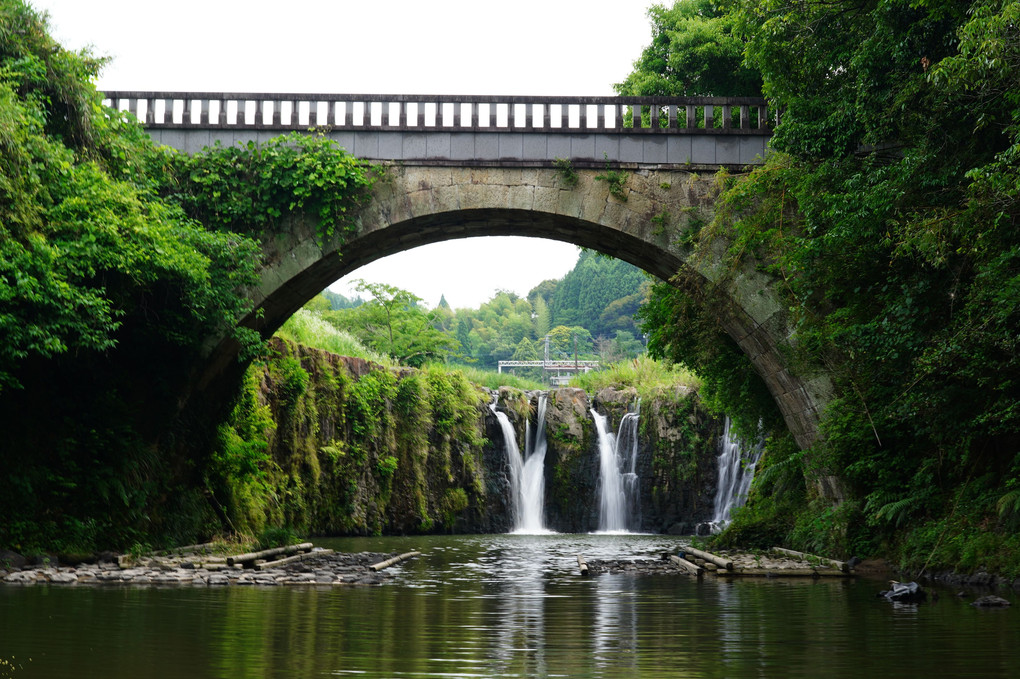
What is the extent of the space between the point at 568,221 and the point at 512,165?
1047mm

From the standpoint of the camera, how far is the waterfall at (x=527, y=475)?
86.3 feet

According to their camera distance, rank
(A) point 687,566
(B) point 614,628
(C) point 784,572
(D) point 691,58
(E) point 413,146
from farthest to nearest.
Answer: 1. (D) point 691,58
2. (E) point 413,146
3. (A) point 687,566
4. (C) point 784,572
5. (B) point 614,628

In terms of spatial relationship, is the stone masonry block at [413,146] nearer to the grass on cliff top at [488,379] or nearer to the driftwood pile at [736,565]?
the driftwood pile at [736,565]

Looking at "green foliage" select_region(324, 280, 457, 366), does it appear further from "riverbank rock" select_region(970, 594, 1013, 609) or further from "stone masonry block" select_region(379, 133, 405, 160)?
"riverbank rock" select_region(970, 594, 1013, 609)

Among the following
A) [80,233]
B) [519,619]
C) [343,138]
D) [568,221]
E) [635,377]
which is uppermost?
[343,138]

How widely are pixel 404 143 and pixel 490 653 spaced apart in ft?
30.7

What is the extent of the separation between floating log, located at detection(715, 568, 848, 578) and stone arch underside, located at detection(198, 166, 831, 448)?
2731mm

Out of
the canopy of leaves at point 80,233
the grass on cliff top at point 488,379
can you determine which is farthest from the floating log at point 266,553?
the grass on cliff top at point 488,379

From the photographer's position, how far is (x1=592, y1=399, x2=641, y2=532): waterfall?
26016 millimetres

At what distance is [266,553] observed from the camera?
1201 centimetres

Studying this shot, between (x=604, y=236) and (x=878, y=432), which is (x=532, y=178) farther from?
(x=878, y=432)

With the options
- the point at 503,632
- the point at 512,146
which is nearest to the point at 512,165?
the point at 512,146

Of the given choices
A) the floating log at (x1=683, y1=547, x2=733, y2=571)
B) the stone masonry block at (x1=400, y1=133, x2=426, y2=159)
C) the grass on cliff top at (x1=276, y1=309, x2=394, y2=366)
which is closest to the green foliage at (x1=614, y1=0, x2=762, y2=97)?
the stone masonry block at (x1=400, y1=133, x2=426, y2=159)

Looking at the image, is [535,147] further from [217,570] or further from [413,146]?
[217,570]
